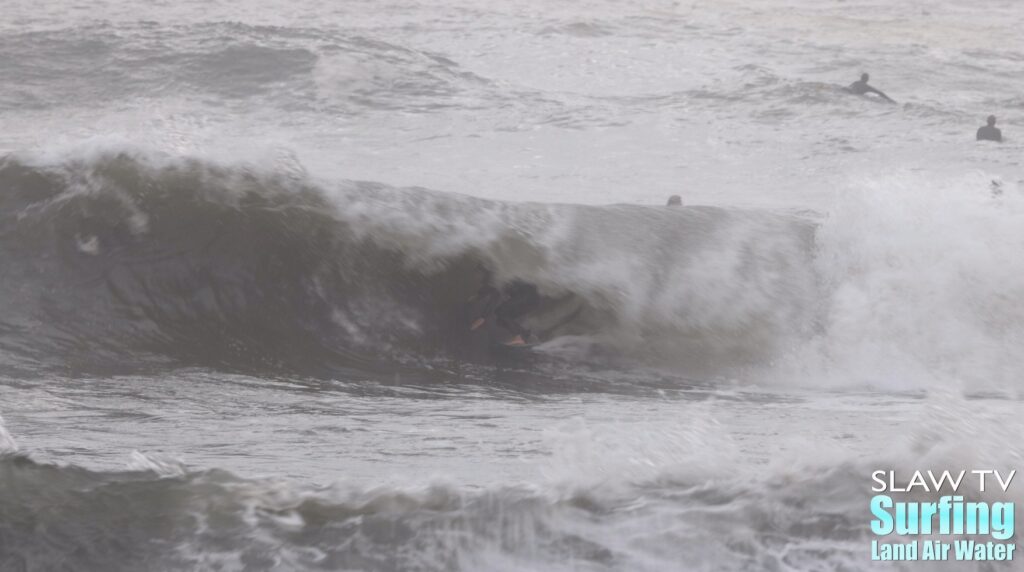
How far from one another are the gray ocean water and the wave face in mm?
17

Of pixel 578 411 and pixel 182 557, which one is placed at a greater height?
pixel 182 557

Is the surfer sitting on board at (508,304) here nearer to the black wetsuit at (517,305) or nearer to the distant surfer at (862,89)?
the black wetsuit at (517,305)

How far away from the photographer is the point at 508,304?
5621 millimetres

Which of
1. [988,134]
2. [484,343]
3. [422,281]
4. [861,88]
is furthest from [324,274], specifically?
[861,88]

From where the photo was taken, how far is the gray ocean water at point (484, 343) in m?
3.04

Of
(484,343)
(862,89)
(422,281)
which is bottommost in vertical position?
(862,89)

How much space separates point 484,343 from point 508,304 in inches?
13.5

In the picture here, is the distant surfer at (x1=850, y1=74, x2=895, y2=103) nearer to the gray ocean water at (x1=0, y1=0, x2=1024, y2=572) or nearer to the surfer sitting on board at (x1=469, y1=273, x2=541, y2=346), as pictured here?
the gray ocean water at (x1=0, y1=0, x2=1024, y2=572)

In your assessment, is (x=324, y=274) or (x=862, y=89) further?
(x=862, y=89)

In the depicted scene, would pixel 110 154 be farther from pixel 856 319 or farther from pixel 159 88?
pixel 159 88

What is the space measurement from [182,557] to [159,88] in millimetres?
12258

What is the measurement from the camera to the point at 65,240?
5.61 m

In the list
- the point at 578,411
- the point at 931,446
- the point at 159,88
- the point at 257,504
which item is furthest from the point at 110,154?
the point at 159,88

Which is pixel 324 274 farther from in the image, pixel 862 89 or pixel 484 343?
pixel 862 89
